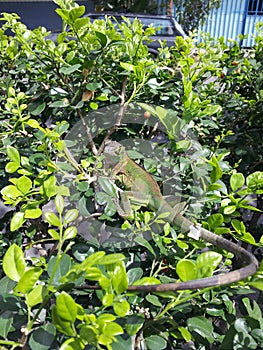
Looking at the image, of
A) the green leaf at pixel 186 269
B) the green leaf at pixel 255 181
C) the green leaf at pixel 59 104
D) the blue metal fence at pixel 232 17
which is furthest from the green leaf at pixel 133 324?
the blue metal fence at pixel 232 17

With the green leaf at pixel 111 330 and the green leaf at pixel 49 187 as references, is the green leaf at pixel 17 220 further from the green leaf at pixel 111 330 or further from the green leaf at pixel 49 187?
the green leaf at pixel 111 330

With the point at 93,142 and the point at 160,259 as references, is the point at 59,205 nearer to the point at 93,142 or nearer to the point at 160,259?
the point at 160,259

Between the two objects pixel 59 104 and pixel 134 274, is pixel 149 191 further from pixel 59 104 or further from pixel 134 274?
pixel 59 104

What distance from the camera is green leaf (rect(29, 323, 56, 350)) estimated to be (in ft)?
1.83

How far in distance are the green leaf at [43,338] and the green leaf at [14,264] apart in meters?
0.09

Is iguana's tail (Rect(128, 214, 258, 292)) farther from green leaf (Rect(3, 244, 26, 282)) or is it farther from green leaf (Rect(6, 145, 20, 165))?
green leaf (Rect(6, 145, 20, 165))

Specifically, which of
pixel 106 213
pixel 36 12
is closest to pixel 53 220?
pixel 106 213

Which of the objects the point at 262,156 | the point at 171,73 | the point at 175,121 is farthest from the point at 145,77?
the point at 262,156

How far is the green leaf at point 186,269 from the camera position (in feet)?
1.81

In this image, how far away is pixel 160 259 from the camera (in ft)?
2.61

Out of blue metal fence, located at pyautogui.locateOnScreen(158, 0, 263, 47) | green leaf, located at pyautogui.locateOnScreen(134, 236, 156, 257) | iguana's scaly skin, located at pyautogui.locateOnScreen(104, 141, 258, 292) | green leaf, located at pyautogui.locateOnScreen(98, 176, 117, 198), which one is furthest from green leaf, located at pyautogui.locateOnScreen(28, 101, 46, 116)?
blue metal fence, located at pyautogui.locateOnScreen(158, 0, 263, 47)

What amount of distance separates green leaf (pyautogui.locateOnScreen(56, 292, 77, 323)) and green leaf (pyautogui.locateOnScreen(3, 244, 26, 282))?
9 centimetres

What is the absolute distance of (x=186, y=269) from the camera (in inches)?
21.8

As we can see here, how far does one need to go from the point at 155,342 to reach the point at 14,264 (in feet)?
0.90
